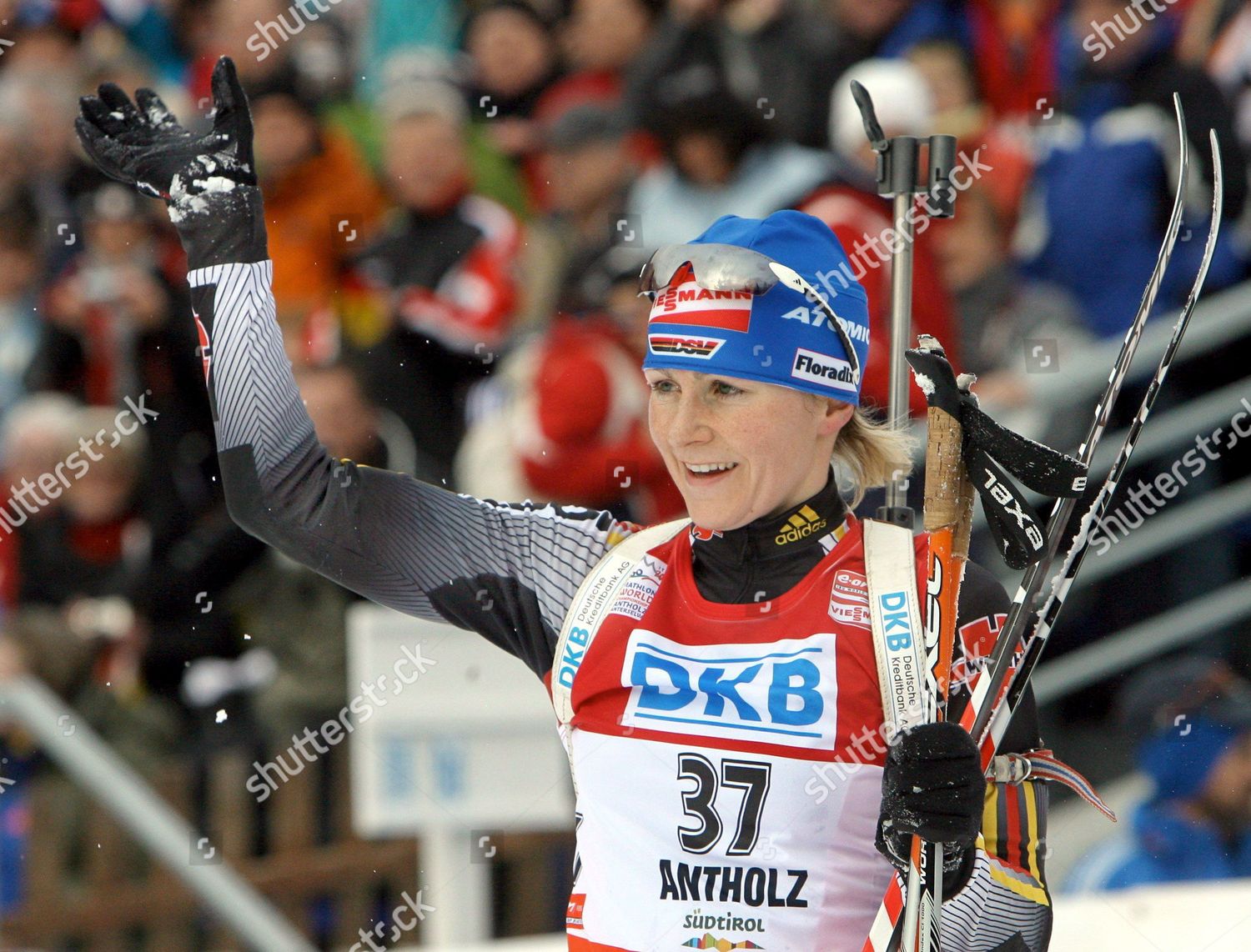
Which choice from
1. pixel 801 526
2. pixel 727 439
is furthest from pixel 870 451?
pixel 727 439

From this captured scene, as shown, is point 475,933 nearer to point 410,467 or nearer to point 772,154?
point 410,467

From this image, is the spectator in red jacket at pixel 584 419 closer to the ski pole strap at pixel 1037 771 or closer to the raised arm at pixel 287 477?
the raised arm at pixel 287 477

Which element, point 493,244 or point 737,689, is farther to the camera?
point 493,244

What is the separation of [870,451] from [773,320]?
1.09ft

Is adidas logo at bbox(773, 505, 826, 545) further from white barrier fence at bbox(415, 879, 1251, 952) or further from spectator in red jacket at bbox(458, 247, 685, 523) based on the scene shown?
spectator in red jacket at bbox(458, 247, 685, 523)

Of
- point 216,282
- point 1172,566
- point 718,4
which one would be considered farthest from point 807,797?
point 718,4

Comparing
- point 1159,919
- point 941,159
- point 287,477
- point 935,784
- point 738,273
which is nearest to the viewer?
point 935,784

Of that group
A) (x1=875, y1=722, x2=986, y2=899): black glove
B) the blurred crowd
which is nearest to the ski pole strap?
→ (x1=875, y1=722, x2=986, y2=899): black glove

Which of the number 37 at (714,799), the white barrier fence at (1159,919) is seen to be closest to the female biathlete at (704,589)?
the number 37 at (714,799)

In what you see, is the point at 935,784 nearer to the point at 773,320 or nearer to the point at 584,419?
the point at 773,320

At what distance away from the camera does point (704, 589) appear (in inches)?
106

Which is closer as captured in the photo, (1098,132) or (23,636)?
(1098,132)

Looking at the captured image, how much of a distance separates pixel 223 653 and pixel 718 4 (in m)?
2.76

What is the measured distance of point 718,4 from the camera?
236 inches
